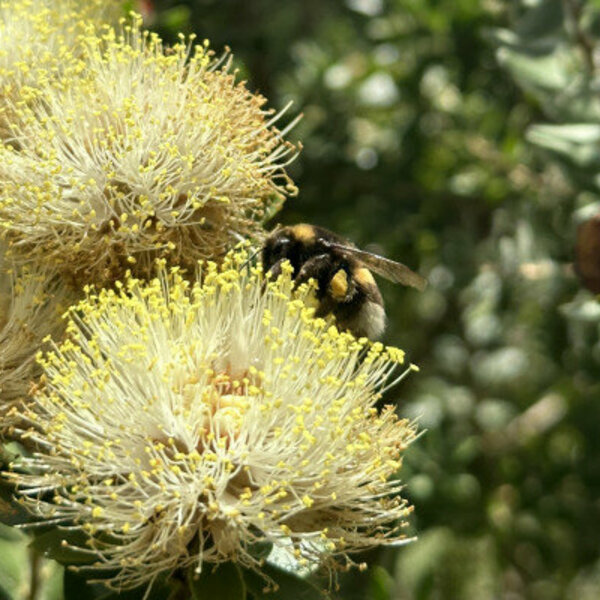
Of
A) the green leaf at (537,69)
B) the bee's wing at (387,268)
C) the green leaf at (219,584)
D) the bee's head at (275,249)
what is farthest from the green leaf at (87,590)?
the green leaf at (537,69)

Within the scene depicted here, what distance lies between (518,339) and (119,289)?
1924mm

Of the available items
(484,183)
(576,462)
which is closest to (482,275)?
(484,183)

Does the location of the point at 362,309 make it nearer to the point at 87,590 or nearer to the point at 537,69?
the point at 87,590

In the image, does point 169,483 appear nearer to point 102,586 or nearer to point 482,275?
point 102,586

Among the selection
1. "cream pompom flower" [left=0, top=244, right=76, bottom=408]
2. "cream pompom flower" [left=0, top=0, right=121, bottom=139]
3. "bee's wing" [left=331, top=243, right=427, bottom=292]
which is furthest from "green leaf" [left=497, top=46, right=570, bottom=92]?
"cream pompom flower" [left=0, top=244, right=76, bottom=408]

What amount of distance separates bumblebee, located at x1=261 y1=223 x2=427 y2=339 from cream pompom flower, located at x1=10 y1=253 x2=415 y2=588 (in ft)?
0.75

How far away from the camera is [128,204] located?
191 cm

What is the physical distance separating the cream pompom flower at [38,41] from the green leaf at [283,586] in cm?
83

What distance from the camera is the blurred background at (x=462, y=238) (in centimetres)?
308

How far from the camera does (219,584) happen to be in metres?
1.62

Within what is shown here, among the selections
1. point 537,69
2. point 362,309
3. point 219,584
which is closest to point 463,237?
point 537,69

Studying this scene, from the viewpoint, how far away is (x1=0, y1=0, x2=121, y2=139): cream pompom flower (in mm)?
1974

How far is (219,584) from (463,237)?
1863mm

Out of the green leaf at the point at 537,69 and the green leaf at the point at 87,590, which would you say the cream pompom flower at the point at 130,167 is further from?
the green leaf at the point at 537,69
